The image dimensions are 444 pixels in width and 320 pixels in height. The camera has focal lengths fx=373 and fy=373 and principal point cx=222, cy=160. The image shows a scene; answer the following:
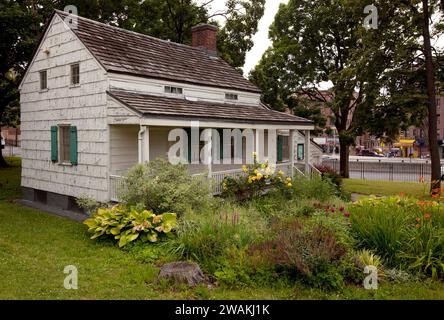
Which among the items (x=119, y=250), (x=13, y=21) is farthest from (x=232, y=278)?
(x=13, y=21)

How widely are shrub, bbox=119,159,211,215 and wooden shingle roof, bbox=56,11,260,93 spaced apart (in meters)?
4.17

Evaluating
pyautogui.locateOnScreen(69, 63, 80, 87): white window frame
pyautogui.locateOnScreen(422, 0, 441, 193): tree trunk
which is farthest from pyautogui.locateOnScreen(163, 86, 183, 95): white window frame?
pyautogui.locateOnScreen(422, 0, 441, 193): tree trunk

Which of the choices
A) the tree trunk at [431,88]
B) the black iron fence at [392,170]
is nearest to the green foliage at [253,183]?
the tree trunk at [431,88]

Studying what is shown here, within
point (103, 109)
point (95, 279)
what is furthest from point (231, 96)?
point (95, 279)

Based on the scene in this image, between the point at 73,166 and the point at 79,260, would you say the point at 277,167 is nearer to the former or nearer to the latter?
the point at 73,166

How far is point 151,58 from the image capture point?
1527 centimetres

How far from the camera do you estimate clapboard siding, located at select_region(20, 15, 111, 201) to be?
493 inches

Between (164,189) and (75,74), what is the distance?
671 centimetres

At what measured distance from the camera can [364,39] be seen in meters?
18.6

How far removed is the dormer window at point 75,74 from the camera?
13.6m

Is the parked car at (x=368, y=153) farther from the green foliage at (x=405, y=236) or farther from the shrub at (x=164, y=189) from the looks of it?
the green foliage at (x=405, y=236)

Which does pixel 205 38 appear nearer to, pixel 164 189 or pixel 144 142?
pixel 144 142

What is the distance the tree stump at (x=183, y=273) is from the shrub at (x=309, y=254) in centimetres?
119

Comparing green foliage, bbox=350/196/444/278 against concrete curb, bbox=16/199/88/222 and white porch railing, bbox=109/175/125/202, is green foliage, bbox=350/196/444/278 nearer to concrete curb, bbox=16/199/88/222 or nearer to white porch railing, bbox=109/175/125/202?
white porch railing, bbox=109/175/125/202
